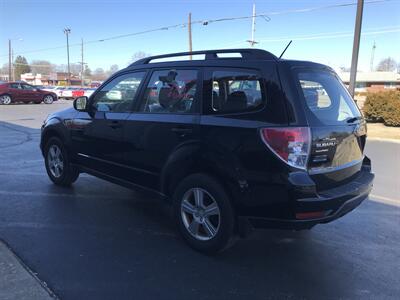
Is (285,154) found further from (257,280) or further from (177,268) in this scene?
(177,268)

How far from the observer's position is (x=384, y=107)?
1616 cm

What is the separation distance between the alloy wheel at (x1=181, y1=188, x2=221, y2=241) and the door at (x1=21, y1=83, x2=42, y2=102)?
27.3m

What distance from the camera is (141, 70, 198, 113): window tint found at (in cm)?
414

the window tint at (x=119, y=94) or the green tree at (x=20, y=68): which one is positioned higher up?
the green tree at (x=20, y=68)

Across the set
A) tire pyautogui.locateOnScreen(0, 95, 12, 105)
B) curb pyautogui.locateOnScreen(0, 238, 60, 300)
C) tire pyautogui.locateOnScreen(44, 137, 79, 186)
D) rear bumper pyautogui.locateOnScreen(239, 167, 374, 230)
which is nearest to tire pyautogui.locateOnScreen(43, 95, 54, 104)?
tire pyautogui.locateOnScreen(0, 95, 12, 105)

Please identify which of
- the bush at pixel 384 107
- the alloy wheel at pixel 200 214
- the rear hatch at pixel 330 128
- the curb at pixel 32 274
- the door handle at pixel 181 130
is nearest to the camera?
the curb at pixel 32 274

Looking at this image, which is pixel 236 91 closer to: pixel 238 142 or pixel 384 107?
pixel 238 142

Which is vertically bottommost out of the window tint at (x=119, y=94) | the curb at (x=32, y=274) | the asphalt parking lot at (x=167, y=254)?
the asphalt parking lot at (x=167, y=254)

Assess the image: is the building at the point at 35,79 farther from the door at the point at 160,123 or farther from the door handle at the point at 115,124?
the door at the point at 160,123

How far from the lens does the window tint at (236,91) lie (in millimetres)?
3606

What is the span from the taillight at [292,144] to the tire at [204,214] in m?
0.67

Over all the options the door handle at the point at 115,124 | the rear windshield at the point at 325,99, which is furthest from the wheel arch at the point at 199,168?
the door handle at the point at 115,124

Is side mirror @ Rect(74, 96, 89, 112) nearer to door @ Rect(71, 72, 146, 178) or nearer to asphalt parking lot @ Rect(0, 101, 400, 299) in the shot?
door @ Rect(71, 72, 146, 178)

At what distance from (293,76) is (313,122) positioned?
43 cm
